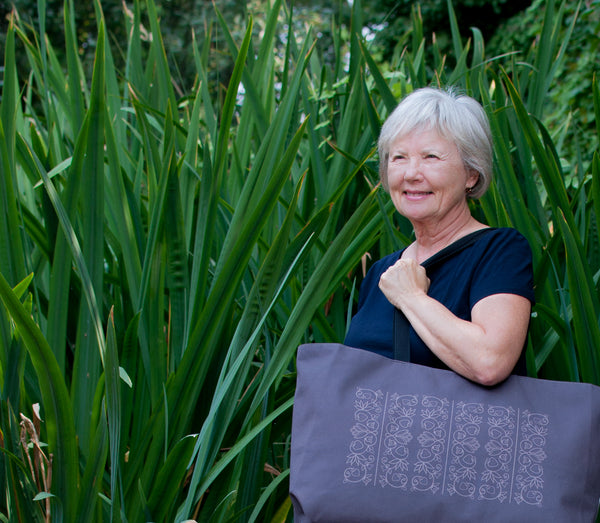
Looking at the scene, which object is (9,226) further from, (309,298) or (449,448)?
(449,448)

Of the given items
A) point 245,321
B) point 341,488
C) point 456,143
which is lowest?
point 341,488

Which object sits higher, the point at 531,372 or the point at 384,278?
the point at 384,278

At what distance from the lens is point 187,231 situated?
72.0 inches

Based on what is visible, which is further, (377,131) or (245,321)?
(377,131)

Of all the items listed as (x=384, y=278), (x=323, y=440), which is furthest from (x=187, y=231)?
(x=323, y=440)

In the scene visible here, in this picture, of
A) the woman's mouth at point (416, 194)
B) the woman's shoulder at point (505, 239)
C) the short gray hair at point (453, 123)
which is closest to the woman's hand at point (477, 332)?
the woman's shoulder at point (505, 239)

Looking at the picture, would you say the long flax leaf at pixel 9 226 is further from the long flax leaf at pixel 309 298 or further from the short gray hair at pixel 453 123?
the short gray hair at pixel 453 123

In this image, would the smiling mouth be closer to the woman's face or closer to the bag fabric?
the woman's face

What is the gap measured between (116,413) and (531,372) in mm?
887

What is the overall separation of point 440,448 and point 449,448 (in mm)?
14

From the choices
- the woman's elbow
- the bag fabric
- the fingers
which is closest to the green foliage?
the fingers

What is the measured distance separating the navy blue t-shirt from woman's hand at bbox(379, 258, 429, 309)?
0.17ft

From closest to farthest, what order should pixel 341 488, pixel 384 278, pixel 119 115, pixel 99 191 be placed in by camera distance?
pixel 341 488
pixel 384 278
pixel 99 191
pixel 119 115

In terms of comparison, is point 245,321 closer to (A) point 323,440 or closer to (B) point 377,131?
(A) point 323,440
